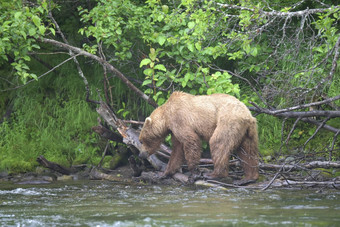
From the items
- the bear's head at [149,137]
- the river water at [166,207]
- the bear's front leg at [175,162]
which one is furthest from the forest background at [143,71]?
the river water at [166,207]

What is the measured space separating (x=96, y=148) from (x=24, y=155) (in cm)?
148

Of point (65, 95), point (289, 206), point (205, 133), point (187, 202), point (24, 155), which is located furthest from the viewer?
point (65, 95)

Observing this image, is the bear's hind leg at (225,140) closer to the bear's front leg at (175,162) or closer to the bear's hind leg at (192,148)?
the bear's hind leg at (192,148)

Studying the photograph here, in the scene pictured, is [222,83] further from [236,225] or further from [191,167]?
[236,225]

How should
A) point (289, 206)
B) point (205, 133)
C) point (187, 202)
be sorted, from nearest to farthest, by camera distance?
point (289, 206) → point (187, 202) → point (205, 133)

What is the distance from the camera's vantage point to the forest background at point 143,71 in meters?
8.75

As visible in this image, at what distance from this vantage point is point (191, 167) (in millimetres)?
8789

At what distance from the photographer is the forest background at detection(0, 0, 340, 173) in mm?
8750

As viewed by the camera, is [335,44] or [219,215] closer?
[219,215]

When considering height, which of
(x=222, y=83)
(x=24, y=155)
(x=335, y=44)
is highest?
(x=335, y=44)

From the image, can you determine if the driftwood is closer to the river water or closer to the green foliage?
the river water

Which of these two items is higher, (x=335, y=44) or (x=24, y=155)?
(x=335, y=44)

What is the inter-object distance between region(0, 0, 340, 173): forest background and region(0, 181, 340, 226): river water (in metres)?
1.49

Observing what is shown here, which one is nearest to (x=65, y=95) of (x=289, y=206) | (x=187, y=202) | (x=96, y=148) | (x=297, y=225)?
(x=96, y=148)
